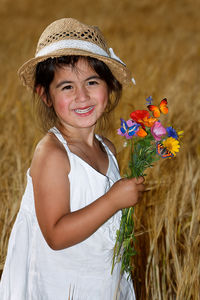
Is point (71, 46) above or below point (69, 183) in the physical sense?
above

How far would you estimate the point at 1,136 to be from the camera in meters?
2.26

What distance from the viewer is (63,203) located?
1026mm

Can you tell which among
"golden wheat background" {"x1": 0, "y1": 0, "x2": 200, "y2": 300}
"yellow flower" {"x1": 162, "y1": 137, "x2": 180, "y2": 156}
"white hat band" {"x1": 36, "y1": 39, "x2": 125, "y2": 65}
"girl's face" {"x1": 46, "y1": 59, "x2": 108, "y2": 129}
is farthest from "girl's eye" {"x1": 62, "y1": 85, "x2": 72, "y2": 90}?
"golden wheat background" {"x1": 0, "y1": 0, "x2": 200, "y2": 300}

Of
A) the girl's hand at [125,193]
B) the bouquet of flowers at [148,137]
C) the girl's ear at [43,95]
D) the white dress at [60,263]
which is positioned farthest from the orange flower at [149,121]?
the girl's ear at [43,95]

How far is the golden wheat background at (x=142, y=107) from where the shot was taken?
1.40 metres

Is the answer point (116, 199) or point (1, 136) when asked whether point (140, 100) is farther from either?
point (116, 199)

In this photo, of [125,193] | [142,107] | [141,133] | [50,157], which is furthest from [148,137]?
[142,107]

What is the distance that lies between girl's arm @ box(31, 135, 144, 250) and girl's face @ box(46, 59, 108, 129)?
14cm

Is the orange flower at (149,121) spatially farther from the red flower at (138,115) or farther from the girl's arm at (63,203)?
the girl's arm at (63,203)

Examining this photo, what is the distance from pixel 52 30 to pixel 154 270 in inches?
31.0

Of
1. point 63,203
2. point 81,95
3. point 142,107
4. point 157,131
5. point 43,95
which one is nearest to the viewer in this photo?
point 157,131

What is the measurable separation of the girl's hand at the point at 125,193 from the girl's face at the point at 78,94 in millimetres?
256

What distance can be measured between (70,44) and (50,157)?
1.02 ft

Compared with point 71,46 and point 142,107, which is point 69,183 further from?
point 142,107
